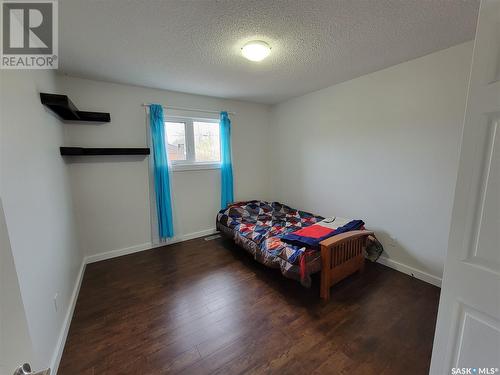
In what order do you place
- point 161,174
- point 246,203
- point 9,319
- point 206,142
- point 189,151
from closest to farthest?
point 9,319
point 161,174
point 189,151
point 206,142
point 246,203

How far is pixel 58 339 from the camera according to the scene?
158 cm

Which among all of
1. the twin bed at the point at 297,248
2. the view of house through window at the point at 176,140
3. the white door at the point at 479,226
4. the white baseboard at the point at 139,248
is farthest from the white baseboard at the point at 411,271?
the view of house through window at the point at 176,140

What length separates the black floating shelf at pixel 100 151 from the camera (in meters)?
2.39

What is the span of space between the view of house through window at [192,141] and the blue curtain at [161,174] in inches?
7.2

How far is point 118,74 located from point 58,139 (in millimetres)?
1014

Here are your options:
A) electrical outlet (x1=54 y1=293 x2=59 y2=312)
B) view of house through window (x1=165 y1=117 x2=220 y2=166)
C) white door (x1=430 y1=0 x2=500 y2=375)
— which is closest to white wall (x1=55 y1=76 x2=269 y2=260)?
view of house through window (x1=165 y1=117 x2=220 y2=166)

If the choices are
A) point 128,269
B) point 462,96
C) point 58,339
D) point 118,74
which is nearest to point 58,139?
point 118,74

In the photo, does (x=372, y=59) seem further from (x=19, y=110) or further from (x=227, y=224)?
(x=19, y=110)

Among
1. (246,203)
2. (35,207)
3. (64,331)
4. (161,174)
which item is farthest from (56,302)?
(246,203)

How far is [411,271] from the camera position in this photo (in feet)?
8.10

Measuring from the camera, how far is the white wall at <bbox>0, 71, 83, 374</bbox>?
1139 mm

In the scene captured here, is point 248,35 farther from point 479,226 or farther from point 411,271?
point 411,271

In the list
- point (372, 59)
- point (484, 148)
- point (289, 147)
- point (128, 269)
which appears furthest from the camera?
point (289, 147)

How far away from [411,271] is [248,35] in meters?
3.03
